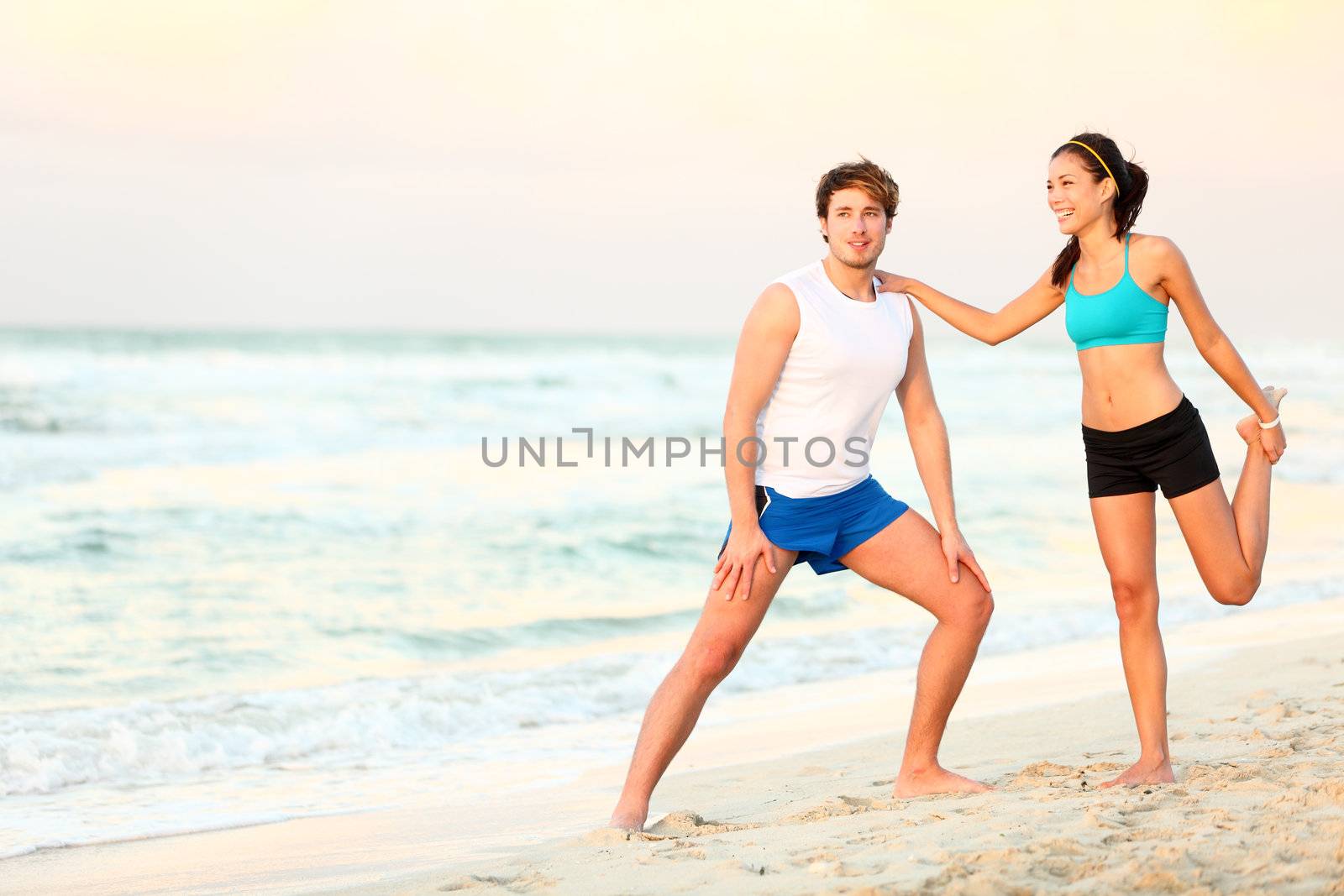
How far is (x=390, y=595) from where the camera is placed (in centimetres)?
868

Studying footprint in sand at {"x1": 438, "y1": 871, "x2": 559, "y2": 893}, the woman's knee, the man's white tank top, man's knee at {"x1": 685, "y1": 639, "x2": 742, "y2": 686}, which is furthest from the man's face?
footprint in sand at {"x1": 438, "y1": 871, "x2": 559, "y2": 893}

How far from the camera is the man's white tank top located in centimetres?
369

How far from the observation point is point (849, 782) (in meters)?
4.54

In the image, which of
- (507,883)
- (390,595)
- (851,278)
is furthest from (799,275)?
(390,595)

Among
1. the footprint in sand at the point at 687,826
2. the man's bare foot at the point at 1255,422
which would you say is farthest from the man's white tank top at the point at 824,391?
the man's bare foot at the point at 1255,422

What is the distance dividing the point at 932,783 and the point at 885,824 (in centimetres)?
50

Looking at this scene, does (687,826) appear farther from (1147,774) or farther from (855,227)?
(855,227)

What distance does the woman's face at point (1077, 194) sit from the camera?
3807mm

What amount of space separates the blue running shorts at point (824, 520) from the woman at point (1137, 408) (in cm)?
69

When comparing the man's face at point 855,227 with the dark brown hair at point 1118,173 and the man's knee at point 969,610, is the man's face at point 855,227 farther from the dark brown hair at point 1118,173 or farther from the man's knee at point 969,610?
the man's knee at point 969,610

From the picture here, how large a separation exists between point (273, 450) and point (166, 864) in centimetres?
1490

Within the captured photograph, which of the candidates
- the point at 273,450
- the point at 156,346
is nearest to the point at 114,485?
the point at 273,450

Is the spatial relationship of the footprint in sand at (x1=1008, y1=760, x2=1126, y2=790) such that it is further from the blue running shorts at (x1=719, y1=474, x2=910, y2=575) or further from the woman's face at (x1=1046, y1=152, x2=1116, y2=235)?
the woman's face at (x1=1046, y1=152, x2=1116, y2=235)

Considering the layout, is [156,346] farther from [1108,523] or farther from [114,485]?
[1108,523]
